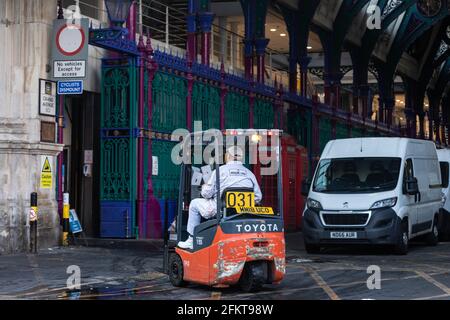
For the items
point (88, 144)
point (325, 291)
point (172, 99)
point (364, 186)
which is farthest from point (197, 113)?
point (325, 291)

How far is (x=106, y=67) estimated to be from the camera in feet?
63.2

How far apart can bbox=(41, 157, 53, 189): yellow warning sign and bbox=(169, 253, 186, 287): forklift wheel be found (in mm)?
5880

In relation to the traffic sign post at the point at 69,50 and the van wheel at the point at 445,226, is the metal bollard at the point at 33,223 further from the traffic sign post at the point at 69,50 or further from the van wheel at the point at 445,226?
the van wheel at the point at 445,226

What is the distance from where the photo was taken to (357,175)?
720 inches

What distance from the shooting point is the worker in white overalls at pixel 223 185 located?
1098cm

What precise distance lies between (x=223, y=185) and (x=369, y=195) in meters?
7.09

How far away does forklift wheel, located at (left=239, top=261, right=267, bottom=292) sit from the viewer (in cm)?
1107

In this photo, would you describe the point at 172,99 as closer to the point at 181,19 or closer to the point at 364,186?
the point at 364,186

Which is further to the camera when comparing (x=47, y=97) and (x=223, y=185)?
(x=47, y=97)

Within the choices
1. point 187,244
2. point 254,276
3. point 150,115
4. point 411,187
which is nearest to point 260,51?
point 150,115

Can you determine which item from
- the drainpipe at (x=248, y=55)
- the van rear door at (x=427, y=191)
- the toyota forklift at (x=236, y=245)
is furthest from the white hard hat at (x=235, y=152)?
the drainpipe at (x=248, y=55)

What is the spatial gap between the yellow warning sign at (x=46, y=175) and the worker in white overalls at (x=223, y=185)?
6.52 metres

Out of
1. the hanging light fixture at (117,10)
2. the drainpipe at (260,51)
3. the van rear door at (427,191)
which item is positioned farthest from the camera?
the drainpipe at (260,51)

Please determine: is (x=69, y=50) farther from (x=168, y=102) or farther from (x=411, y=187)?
(x=411, y=187)
